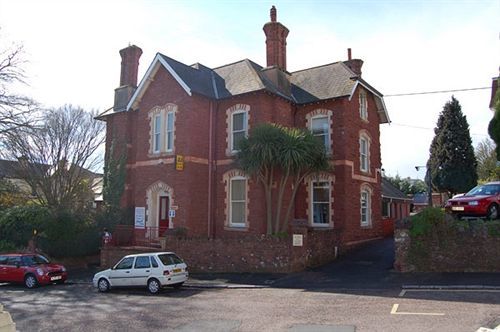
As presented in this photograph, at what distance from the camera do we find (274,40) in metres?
25.2

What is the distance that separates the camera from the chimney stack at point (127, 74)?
92.0 ft

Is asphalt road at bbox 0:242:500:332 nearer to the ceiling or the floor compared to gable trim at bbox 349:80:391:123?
nearer to the floor

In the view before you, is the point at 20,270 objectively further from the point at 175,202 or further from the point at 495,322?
the point at 495,322

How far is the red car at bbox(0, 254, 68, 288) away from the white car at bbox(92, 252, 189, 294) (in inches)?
162

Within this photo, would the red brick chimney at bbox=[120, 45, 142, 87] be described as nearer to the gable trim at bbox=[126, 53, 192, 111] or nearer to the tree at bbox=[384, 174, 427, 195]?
the gable trim at bbox=[126, 53, 192, 111]

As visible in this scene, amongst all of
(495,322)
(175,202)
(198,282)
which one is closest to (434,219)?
(495,322)

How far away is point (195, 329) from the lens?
10.2 meters

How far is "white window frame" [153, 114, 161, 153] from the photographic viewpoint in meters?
24.4

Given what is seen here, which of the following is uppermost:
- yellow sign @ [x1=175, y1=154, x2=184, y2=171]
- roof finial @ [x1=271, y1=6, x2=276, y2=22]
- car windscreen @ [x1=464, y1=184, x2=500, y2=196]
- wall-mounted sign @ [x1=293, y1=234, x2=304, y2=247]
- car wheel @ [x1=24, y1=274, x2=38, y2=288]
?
roof finial @ [x1=271, y1=6, x2=276, y2=22]

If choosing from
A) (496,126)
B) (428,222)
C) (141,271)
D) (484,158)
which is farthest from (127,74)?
(484,158)

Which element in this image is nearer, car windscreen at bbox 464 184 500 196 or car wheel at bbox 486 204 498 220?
car wheel at bbox 486 204 498 220

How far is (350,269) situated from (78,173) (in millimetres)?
26093

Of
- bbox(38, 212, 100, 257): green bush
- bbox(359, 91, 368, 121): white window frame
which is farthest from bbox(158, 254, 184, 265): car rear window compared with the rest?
bbox(359, 91, 368, 121): white window frame

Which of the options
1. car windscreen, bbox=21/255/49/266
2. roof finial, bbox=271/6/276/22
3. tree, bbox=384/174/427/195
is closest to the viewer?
car windscreen, bbox=21/255/49/266
